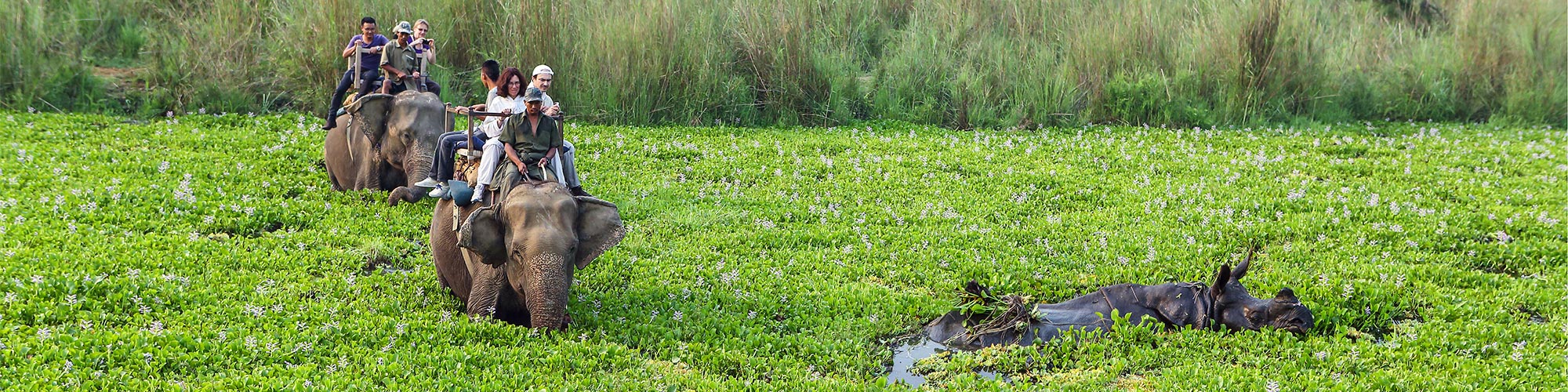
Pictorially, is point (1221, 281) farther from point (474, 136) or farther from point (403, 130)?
point (403, 130)

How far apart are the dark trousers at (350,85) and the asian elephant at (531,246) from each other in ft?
18.5

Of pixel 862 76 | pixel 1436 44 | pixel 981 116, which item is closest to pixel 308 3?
pixel 862 76

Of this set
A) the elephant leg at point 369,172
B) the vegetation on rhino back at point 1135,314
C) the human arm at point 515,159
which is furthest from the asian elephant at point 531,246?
the elephant leg at point 369,172

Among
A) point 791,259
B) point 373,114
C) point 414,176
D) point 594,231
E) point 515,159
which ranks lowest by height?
point 791,259

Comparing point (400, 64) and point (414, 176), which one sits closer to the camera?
point (414, 176)

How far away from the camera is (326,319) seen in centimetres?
827

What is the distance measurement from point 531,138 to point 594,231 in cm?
99

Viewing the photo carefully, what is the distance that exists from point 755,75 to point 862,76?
178 centimetres

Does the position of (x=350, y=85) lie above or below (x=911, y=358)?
above

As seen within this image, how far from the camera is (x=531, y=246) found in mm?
7727

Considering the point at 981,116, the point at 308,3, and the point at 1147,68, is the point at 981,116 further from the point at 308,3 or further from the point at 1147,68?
the point at 308,3

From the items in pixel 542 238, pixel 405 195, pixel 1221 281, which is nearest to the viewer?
pixel 542 238

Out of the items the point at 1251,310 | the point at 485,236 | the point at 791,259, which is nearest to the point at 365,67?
the point at 791,259

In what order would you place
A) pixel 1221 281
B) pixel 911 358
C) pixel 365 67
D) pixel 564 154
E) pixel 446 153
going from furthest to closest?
1. pixel 365 67
2. pixel 446 153
3. pixel 564 154
4. pixel 1221 281
5. pixel 911 358
